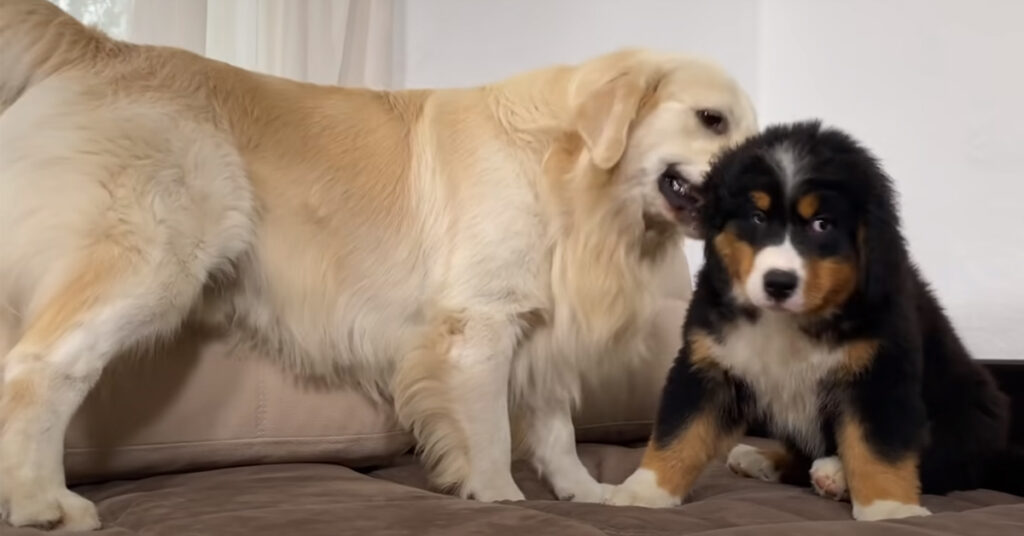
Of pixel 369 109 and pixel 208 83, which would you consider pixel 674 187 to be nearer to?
pixel 369 109

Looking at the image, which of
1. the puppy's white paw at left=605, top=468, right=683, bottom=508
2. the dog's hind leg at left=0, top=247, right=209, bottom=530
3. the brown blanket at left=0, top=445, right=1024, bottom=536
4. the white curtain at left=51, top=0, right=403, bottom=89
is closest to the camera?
the brown blanket at left=0, top=445, right=1024, bottom=536

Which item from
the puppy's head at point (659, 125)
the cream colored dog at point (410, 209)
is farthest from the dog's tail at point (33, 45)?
the puppy's head at point (659, 125)

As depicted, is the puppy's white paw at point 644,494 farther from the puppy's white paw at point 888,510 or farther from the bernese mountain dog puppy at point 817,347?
the puppy's white paw at point 888,510

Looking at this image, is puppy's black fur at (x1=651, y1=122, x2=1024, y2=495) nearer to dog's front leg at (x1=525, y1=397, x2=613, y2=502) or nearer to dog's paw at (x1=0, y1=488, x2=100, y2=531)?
dog's front leg at (x1=525, y1=397, x2=613, y2=502)

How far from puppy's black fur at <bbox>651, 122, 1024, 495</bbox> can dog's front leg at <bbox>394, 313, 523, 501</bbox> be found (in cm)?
29

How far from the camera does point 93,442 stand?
1478mm

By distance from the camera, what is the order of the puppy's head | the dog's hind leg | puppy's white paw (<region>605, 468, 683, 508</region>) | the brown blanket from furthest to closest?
1. the puppy's head
2. puppy's white paw (<region>605, 468, 683, 508</region>)
3. the dog's hind leg
4. the brown blanket

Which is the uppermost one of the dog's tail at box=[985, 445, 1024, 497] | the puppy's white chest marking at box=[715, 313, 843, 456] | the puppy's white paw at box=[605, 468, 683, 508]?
the puppy's white chest marking at box=[715, 313, 843, 456]

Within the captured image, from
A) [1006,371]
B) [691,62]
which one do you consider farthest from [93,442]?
[1006,371]

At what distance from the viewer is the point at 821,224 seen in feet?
4.20

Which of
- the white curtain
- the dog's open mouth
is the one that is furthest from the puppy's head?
the white curtain

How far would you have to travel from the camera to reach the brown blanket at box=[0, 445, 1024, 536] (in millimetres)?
1067

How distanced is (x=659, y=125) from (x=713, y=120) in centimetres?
10

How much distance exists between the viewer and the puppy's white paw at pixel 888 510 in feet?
4.07
